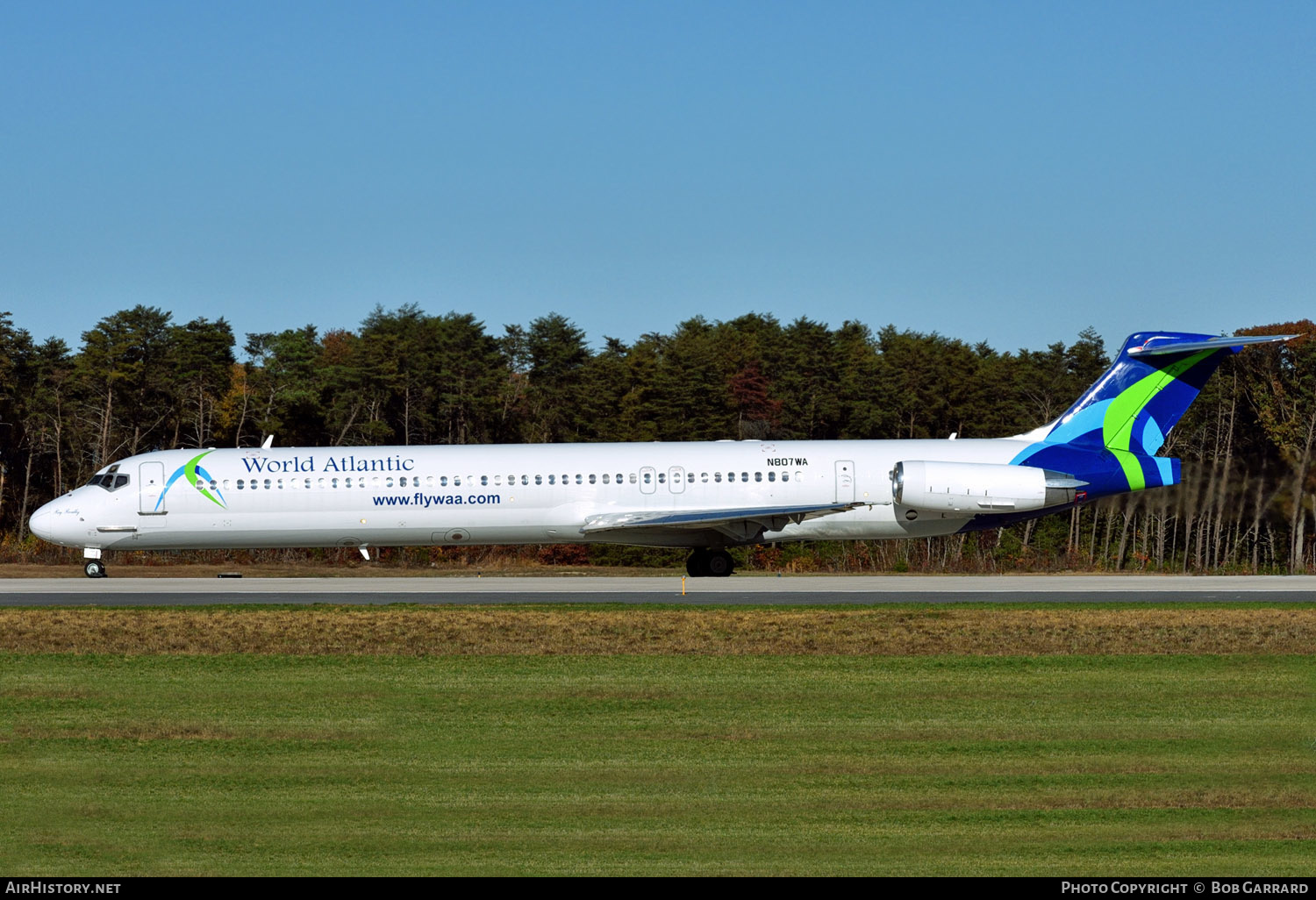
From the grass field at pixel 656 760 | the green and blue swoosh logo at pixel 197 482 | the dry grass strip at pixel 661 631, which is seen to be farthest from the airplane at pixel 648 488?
the grass field at pixel 656 760

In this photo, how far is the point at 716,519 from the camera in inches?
1267

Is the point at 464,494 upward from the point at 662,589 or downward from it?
upward

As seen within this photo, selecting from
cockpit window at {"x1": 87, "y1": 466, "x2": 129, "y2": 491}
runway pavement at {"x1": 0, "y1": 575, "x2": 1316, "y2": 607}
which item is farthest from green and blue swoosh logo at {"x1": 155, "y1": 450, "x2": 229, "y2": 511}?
runway pavement at {"x1": 0, "y1": 575, "x2": 1316, "y2": 607}

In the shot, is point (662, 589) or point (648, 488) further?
point (648, 488)

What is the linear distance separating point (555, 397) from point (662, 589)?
4570 centimetres

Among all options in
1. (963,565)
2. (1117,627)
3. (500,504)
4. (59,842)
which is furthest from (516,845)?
Result: (963,565)

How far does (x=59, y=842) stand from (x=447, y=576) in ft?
82.1

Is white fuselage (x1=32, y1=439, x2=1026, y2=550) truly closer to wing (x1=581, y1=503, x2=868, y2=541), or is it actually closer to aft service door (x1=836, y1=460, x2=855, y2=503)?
aft service door (x1=836, y1=460, x2=855, y2=503)

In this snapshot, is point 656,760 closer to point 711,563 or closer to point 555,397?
point 711,563

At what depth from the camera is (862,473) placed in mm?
33156

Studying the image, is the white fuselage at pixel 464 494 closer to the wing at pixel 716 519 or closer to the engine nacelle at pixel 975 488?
the wing at pixel 716 519

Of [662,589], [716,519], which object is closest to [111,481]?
[662,589]

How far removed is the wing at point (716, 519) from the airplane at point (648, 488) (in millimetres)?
51

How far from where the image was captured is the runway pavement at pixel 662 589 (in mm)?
25875
